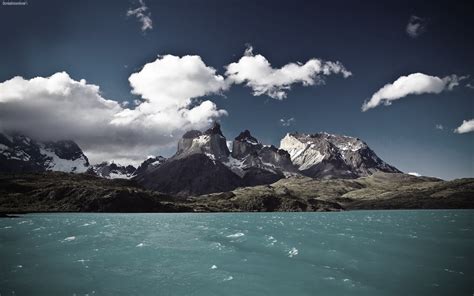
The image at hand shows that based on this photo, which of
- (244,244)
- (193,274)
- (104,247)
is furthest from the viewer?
(244,244)

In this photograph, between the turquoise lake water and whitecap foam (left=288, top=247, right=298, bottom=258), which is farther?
whitecap foam (left=288, top=247, right=298, bottom=258)


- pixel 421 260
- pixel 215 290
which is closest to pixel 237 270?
pixel 215 290

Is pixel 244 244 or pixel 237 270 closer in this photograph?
pixel 237 270

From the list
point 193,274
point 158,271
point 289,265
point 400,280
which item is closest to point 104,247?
point 158,271

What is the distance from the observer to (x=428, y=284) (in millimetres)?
35219

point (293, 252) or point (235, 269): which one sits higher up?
point (293, 252)

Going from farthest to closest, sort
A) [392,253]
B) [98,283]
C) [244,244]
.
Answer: [244,244]
[392,253]
[98,283]

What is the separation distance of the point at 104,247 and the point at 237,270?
2759cm

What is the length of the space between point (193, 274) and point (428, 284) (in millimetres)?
23274

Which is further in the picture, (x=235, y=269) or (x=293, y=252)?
(x=293, y=252)

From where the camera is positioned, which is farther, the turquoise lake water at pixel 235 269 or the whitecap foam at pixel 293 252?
the whitecap foam at pixel 293 252

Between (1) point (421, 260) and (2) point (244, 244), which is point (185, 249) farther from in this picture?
(1) point (421, 260)

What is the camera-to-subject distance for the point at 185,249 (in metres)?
56.0

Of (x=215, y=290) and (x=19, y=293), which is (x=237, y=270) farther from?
(x=19, y=293)
